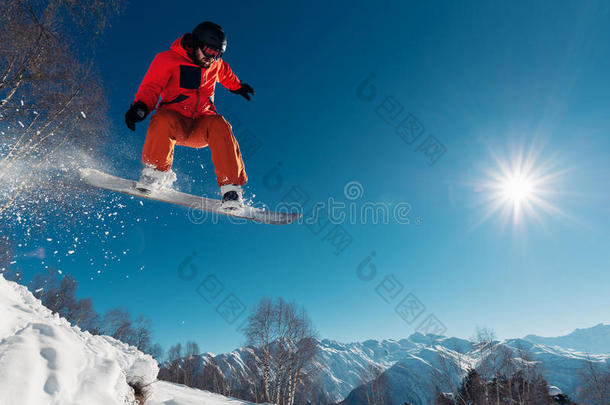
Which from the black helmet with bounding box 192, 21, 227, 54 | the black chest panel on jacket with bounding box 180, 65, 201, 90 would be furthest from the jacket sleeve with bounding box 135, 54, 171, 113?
the black helmet with bounding box 192, 21, 227, 54

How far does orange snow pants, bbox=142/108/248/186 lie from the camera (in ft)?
8.66

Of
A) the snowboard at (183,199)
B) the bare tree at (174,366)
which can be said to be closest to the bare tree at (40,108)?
the snowboard at (183,199)

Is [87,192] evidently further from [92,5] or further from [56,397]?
[56,397]

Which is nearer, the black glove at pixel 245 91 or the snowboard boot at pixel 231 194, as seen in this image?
the snowboard boot at pixel 231 194

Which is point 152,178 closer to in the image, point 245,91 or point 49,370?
point 245,91

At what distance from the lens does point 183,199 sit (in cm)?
367

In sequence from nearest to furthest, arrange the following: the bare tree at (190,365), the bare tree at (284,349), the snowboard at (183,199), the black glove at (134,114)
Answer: the black glove at (134,114), the snowboard at (183,199), the bare tree at (284,349), the bare tree at (190,365)

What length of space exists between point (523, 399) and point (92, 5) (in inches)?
817

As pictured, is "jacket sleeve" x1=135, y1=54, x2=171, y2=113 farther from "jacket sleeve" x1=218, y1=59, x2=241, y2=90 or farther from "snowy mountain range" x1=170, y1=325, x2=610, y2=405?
"snowy mountain range" x1=170, y1=325, x2=610, y2=405

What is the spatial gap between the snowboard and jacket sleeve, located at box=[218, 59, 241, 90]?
1.52 metres

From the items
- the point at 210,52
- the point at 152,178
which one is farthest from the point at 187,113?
the point at 152,178

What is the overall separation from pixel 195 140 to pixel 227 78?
0.97 metres

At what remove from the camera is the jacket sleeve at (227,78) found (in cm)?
318

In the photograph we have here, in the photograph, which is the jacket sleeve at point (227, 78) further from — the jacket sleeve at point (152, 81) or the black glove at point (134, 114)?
the black glove at point (134, 114)
